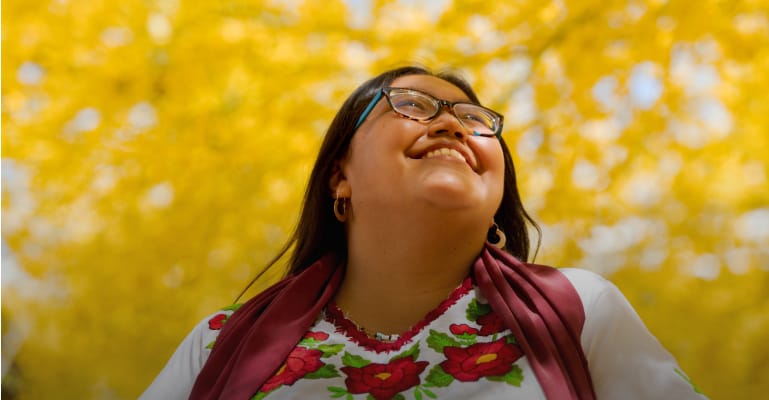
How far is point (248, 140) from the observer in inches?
82.1

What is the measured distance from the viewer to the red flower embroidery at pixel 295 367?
3.87 ft

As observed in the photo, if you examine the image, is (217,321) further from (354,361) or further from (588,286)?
(588,286)

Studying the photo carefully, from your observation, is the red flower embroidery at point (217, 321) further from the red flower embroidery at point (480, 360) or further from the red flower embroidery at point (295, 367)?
the red flower embroidery at point (480, 360)

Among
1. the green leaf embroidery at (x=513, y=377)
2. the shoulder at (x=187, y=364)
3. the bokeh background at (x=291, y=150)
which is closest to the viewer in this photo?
the green leaf embroidery at (x=513, y=377)

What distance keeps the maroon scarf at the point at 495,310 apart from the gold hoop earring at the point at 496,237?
77 mm

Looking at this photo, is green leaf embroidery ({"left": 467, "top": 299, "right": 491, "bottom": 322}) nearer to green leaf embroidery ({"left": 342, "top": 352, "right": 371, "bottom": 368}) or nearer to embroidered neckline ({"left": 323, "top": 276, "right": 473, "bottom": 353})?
embroidered neckline ({"left": 323, "top": 276, "right": 473, "bottom": 353})

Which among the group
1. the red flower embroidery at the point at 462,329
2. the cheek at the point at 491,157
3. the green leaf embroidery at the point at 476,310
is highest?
the cheek at the point at 491,157

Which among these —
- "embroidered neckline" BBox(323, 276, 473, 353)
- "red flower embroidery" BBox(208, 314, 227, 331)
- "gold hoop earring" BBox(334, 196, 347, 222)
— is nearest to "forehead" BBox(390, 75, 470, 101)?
"gold hoop earring" BBox(334, 196, 347, 222)

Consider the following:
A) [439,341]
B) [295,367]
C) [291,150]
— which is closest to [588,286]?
[439,341]

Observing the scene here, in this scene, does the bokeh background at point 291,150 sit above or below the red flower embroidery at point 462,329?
above

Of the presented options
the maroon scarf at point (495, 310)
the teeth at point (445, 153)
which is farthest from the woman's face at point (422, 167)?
the maroon scarf at point (495, 310)

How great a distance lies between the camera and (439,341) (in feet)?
3.83

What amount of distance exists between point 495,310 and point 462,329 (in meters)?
0.06

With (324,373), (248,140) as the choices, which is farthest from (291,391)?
(248,140)
